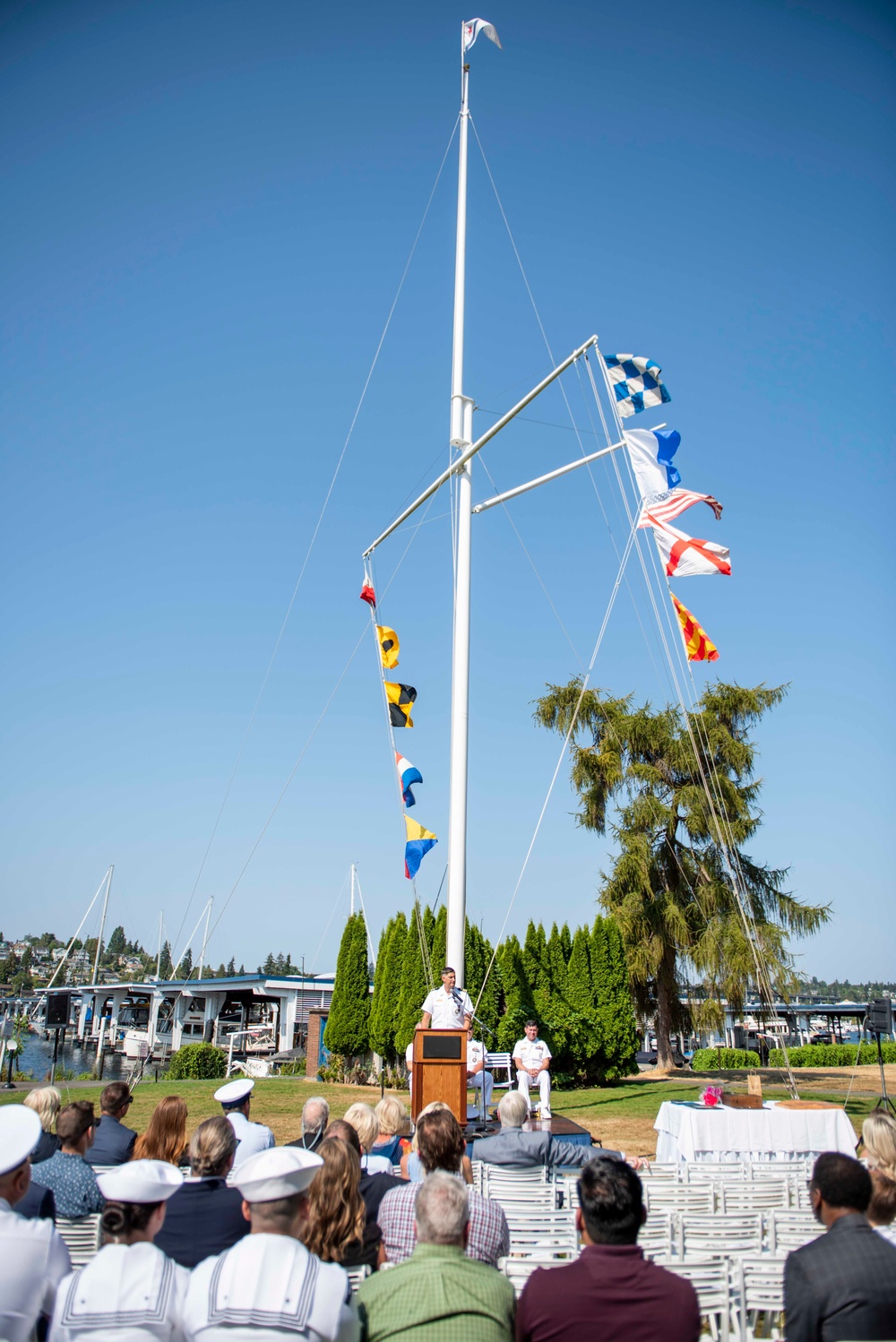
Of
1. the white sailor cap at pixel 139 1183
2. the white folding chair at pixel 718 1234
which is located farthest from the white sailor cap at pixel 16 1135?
the white folding chair at pixel 718 1234

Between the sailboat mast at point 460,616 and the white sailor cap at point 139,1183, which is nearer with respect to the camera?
the white sailor cap at point 139,1183

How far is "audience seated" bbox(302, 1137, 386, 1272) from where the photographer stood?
145 inches

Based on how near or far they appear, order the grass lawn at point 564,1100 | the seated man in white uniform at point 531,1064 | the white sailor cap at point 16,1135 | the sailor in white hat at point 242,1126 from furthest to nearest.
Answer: the seated man in white uniform at point 531,1064 → the grass lawn at point 564,1100 → the sailor in white hat at point 242,1126 → the white sailor cap at point 16,1135

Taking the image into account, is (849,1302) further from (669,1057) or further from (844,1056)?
(844,1056)

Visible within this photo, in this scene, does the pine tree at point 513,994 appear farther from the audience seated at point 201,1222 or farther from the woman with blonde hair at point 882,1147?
the audience seated at point 201,1222

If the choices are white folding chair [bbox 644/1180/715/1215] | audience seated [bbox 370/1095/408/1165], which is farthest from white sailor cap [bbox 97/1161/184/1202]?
white folding chair [bbox 644/1180/715/1215]

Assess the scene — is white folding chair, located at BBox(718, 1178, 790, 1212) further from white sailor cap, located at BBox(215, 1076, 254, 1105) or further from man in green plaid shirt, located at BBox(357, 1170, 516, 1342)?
man in green plaid shirt, located at BBox(357, 1170, 516, 1342)

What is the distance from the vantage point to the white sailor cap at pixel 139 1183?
9.43 ft

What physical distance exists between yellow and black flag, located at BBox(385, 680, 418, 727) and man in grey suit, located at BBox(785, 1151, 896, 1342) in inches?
478

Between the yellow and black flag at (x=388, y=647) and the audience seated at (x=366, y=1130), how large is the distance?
1006 centimetres

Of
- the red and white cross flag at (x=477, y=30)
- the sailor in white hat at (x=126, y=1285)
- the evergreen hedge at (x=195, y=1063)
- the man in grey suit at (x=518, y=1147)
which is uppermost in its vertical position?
the red and white cross flag at (x=477, y=30)

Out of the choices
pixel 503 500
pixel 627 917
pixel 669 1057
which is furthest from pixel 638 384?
pixel 669 1057

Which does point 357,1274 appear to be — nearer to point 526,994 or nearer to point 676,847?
point 526,994

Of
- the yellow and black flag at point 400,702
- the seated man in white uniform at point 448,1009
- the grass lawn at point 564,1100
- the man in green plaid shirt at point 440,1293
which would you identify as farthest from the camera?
the yellow and black flag at point 400,702
